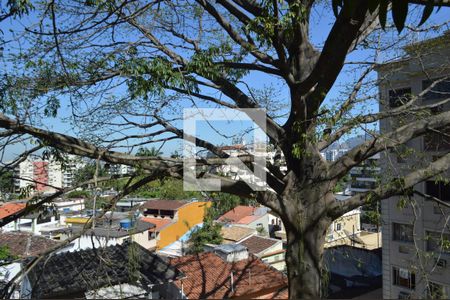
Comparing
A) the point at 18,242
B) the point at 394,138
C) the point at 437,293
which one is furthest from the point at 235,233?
the point at 437,293

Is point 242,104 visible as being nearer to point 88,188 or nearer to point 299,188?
point 299,188

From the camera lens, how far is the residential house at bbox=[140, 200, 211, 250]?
19812 millimetres

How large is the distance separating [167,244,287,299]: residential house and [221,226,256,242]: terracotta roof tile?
7.36 metres

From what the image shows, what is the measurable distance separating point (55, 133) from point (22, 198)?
0.65m

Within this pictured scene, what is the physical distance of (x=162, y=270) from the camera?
6957 millimetres

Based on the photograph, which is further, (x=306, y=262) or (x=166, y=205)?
(x=166, y=205)

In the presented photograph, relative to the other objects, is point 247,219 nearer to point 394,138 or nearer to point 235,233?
point 235,233

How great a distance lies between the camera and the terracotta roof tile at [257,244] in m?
15.5

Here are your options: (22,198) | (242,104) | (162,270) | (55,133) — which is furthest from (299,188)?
(162,270)

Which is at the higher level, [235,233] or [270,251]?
[235,233]

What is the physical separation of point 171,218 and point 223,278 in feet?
47.5

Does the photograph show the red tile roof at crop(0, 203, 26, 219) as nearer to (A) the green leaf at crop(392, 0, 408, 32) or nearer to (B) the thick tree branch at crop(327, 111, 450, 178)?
(B) the thick tree branch at crop(327, 111, 450, 178)

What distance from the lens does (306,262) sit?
3.54 m

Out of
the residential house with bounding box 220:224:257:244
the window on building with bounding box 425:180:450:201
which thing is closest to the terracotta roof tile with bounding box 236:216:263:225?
the residential house with bounding box 220:224:257:244
